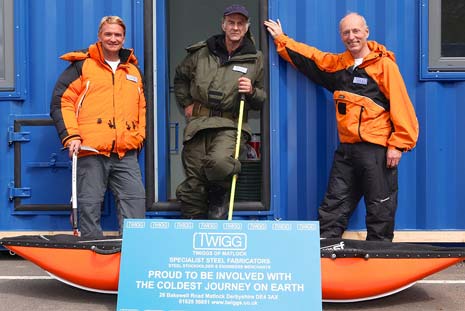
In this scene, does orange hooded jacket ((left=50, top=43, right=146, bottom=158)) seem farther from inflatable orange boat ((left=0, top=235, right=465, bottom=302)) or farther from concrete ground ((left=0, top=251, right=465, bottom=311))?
concrete ground ((left=0, top=251, right=465, bottom=311))

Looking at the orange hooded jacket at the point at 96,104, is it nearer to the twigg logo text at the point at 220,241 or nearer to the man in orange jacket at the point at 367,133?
the twigg logo text at the point at 220,241

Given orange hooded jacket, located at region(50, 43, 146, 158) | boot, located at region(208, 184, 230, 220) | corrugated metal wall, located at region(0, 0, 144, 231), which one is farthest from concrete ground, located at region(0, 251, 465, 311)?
boot, located at region(208, 184, 230, 220)

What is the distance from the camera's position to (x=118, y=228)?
16.0 ft

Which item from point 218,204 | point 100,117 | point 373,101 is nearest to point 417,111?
point 373,101

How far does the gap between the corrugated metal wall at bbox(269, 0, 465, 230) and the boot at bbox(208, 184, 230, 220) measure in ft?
1.39

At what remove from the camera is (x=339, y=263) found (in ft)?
11.5

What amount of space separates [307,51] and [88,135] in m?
1.66

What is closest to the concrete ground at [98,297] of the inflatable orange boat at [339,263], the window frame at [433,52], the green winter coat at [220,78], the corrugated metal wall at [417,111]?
the inflatable orange boat at [339,263]

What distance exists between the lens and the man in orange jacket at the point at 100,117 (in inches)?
170

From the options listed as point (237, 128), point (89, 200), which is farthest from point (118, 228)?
point (237, 128)

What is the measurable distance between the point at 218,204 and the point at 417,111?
1.64 m

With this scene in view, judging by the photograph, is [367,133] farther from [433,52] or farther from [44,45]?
[44,45]

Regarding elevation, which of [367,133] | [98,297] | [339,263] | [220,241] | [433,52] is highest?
[433,52]

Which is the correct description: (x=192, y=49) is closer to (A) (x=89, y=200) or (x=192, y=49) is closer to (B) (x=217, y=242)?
(A) (x=89, y=200)
